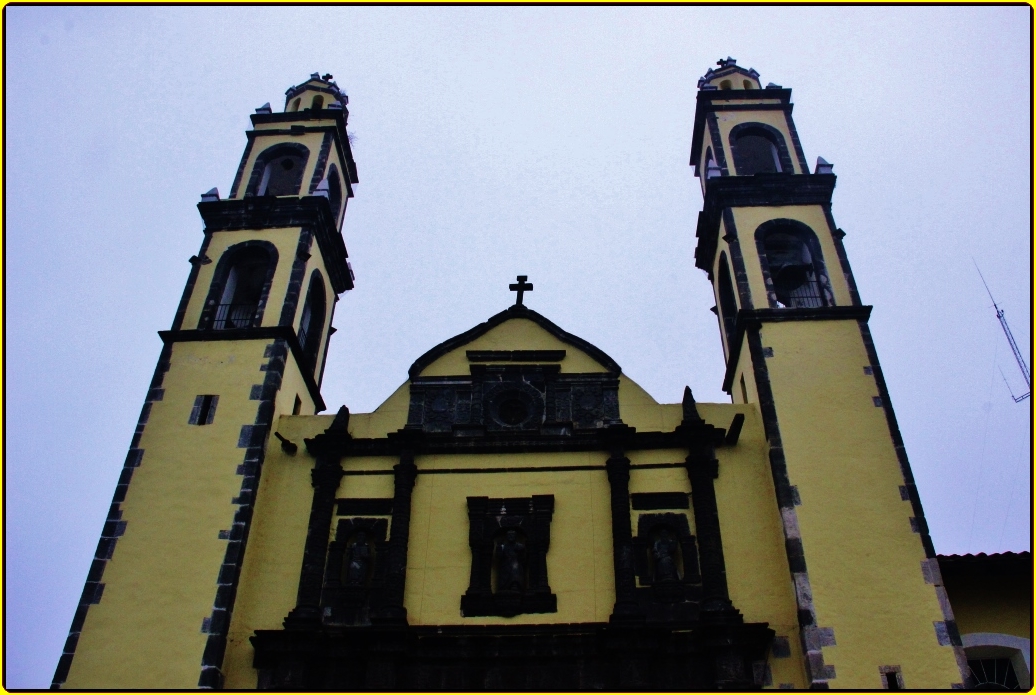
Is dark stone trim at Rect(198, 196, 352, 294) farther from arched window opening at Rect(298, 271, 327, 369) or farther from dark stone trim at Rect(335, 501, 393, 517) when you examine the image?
dark stone trim at Rect(335, 501, 393, 517)

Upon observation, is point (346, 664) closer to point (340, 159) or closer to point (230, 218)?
point (230, 218)

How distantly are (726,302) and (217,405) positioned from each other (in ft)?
38.0

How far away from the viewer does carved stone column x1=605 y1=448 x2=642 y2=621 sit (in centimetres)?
1469

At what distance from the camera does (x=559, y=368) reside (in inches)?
717

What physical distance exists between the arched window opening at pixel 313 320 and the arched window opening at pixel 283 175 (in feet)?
8.39

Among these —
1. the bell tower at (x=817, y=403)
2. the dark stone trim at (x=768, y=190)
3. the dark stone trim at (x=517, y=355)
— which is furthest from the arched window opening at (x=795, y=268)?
the dark stone trim at (x=517, y=355)

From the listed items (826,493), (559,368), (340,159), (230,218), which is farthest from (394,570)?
(340,159)

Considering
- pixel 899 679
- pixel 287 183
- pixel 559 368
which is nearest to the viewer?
pixel 899 679

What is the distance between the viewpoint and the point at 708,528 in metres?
15.5

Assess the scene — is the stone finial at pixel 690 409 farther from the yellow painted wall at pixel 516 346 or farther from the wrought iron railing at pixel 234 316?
the wrought iron railing at pixel 234 316

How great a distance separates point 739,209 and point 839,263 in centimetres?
255

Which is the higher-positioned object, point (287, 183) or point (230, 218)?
point (287, 183)

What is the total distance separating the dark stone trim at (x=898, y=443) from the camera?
14945mm

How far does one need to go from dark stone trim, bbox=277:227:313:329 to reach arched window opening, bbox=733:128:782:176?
10.4 meters
